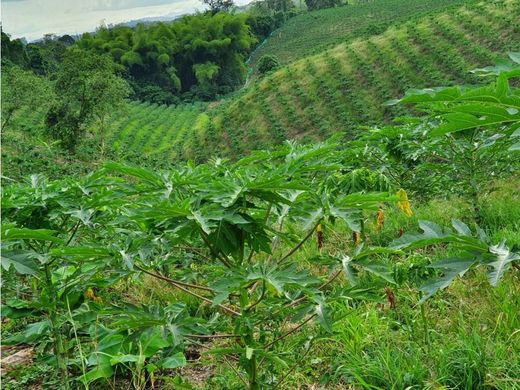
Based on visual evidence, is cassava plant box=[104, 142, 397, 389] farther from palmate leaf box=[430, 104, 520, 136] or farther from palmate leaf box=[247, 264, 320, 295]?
palmate leaf box=[430, 104, 520, 136]

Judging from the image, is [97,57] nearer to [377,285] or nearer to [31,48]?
[377,285]

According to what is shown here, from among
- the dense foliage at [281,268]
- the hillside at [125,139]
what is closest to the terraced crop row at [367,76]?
the hillside at [125,139]

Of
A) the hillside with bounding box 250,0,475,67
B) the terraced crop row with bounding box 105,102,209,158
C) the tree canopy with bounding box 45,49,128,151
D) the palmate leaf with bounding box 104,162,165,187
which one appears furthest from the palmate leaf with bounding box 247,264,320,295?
the hillside with bounding box 250,0,475,67

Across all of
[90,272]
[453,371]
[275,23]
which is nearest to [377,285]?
[453,371]

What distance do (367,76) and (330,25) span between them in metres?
27.9

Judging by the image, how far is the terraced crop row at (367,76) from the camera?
72.4ft

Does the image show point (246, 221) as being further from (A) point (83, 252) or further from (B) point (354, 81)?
(B) point (354, 81)

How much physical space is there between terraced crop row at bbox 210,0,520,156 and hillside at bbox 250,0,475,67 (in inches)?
466

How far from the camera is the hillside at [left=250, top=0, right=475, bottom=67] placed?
4216cm

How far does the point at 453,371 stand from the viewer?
6.15ft

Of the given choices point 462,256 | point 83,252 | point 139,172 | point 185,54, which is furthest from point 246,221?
point 185,54

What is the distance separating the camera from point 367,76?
24578 mm

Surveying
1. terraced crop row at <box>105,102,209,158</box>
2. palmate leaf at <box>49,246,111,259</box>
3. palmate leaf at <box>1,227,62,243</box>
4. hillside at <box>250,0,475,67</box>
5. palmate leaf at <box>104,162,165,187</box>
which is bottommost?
terraced crop row at <box>105,102,209,158</box>

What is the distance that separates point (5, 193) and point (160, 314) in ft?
2.49
